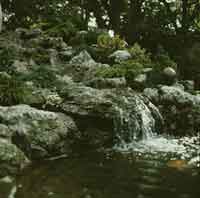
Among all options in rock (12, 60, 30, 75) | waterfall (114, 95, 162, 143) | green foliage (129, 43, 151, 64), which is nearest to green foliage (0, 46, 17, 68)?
rock (12, 60, 30, 75)

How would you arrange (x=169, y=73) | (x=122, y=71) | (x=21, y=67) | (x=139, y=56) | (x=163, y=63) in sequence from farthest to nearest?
(x=139, y=56)
(x=163, y=63)
(x=169, y=73)
(x=21, y=67)
(x=122, y=71)

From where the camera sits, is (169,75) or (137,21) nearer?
(169,75)

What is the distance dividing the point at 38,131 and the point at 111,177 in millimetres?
2377

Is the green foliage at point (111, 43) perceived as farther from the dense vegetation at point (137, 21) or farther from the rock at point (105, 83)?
the rock at point (105, 83)

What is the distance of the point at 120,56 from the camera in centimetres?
1567

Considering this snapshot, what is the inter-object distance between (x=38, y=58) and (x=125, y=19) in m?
7.70

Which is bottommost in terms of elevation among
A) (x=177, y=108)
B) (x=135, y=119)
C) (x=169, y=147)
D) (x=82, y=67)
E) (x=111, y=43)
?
(x=169, y=147)

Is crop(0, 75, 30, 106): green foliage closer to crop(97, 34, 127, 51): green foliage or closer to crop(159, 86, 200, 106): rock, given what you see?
crop(159, 86, 200, 106): rock

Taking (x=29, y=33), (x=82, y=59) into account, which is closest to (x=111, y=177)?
(x=82, y=59)

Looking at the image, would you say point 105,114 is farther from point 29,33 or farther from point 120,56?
point 29,33

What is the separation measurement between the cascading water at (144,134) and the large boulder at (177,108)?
0.51m

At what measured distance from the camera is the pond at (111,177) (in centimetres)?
636

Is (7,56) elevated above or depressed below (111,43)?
below

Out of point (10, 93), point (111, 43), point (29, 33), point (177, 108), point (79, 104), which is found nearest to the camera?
point (10, 93)
